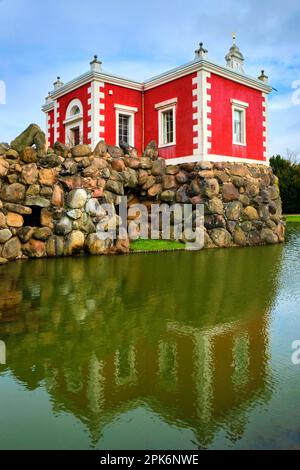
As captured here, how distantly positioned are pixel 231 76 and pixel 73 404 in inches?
659

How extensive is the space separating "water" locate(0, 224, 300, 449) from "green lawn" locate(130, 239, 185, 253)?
19.6 feet

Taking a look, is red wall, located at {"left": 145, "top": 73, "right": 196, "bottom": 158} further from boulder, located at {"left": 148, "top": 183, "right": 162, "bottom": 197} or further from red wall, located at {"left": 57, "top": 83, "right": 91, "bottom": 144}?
red wall, located at {"left": 57, "top": 83, "right": 91, "bottom": 144}

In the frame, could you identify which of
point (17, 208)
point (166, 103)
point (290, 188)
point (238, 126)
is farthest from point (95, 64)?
point (290, 188)

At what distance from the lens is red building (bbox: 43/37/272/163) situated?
53.9 feet

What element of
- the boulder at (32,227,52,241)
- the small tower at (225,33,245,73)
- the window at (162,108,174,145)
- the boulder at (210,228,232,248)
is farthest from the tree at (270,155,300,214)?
the boulder at (32,227,52,241)

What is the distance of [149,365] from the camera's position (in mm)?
3803

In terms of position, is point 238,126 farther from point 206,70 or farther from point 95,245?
point 95,245

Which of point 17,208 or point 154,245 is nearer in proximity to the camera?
point 17,208

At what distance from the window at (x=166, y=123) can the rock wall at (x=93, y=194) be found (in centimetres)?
162

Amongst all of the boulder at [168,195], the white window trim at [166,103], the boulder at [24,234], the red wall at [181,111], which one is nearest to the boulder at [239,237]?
the boulder at [168,195]

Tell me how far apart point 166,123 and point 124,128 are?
1891 millimetres

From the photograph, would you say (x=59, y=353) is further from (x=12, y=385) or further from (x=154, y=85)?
(x=154, y=85)

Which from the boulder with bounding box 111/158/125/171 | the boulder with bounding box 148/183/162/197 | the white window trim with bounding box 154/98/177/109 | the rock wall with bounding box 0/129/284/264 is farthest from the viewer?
the white window trim with bounding box 154/98/177/109

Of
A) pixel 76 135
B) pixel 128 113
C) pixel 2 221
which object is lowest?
pixel 2 221
